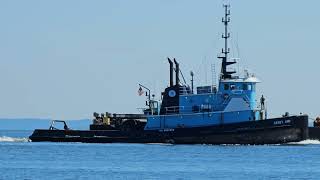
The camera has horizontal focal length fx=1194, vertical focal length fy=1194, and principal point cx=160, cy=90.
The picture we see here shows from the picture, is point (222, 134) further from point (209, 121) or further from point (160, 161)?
point (160, 161)

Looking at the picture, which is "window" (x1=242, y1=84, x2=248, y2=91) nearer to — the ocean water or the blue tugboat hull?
the blue tugboat hull

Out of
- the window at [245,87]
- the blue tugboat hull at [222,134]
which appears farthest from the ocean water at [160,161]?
the window at [245,87]

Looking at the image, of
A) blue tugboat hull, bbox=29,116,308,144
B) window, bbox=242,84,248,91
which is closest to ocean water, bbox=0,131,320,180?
blue tugboat hull, bbox=29,116,308,144

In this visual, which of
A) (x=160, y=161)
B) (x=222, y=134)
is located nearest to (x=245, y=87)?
(x=222, y=134)

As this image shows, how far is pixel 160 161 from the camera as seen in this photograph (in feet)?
270

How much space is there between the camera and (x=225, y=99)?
98.2 meters

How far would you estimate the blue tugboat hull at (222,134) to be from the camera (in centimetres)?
9625

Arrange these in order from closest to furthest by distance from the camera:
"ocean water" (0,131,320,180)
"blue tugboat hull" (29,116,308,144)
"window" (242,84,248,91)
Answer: "ocean water" (0,131,320,180)
"blue tugboat hull" (29,116,308,144)
"window" (242,84,248,91)

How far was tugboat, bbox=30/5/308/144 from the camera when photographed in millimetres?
96875

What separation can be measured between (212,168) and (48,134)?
3410 cm

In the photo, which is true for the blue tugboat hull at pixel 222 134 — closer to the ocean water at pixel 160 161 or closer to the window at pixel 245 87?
the ocean water at pixel 160 161

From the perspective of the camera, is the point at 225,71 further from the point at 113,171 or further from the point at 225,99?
the point at 113,171

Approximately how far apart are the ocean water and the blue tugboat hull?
0.70m

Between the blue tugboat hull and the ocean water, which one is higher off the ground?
the blue tugboat hull
